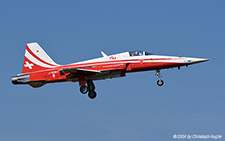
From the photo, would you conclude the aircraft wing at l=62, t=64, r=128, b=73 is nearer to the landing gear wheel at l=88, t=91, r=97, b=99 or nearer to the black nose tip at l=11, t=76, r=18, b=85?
the landing gear wheel at l=88, t=91, r=97, b=99

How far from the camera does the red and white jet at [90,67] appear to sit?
3762 centimetres

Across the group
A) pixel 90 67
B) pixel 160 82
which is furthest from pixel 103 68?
→ pixel 160 82

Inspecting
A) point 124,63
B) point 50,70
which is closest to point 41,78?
point 50,70

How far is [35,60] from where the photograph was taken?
39562 millimetres

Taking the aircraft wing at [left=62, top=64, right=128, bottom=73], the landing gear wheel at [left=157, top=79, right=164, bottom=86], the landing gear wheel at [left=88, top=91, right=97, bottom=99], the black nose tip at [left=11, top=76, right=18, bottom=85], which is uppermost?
the aircraft wing at [left=62, top=64, right=128, bottom=73]

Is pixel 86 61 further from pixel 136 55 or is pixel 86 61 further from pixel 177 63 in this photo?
pixel 177 63

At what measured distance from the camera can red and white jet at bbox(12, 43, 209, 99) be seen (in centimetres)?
3762

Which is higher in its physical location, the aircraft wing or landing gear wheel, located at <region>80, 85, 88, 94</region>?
the aircraft wing

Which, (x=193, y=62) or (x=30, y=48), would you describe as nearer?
(x=193, y=62)

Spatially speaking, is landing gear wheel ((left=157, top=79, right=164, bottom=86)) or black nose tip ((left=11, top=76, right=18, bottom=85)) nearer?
landing gear wheel ((left=157, top=79, right=164, bottom=86))

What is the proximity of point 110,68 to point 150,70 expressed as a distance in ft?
11.2

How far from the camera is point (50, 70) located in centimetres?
3894

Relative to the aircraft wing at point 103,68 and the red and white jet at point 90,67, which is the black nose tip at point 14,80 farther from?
the aircraft wing at point 103,68

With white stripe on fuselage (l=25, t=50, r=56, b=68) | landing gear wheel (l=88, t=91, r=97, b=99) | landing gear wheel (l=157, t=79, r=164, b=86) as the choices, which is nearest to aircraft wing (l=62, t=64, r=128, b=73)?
landing gear wheel (l=88, t=91, r=97, b=99)
